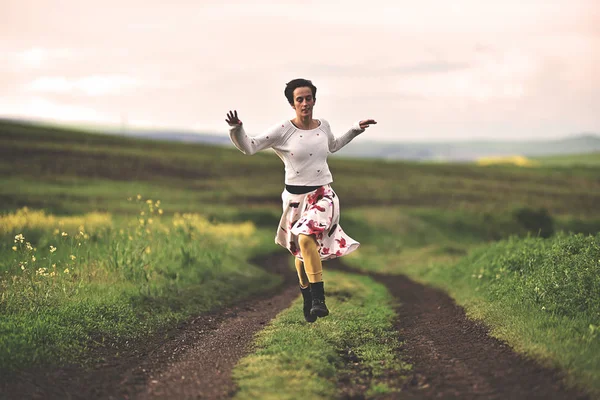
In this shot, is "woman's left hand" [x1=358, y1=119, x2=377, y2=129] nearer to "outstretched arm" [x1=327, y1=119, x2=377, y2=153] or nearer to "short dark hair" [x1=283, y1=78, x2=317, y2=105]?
"outstretched arm" [x1=327, y1=119, x2=377, y2=153]

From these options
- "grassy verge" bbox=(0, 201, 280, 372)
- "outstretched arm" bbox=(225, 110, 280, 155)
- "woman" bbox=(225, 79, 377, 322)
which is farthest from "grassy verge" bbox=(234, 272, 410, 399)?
"outstretched arm" bbox=(225, 110, 280, 155)

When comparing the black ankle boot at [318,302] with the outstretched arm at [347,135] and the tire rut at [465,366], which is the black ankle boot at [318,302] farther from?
the outstretched arm at [347,135]

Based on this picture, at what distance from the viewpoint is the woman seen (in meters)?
9.35

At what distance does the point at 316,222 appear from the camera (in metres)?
9.32

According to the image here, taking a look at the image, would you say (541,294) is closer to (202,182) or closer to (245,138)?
(245,138)

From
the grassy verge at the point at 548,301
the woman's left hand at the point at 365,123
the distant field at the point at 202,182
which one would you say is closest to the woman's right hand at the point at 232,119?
the woman's left hand at the point at 365,123

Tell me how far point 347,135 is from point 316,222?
1.78 metres

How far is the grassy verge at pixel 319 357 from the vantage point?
6.38 m

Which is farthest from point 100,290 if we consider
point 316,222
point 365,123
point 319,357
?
point 365,123

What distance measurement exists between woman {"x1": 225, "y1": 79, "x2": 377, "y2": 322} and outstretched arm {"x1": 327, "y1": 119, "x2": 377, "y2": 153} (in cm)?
23

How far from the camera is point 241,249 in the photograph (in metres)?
28.3

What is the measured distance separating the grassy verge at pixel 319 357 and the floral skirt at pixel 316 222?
1.29 m

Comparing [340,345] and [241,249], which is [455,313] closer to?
[340,345]

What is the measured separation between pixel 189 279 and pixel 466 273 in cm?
775
